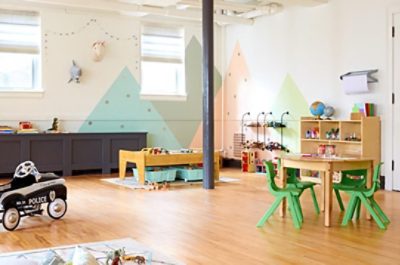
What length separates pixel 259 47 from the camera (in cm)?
1016

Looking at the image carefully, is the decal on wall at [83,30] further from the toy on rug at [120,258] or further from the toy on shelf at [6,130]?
the toy on rug at [120,258]

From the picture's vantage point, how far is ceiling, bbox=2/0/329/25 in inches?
337

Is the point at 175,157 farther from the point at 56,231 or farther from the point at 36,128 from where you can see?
the point at 56,231

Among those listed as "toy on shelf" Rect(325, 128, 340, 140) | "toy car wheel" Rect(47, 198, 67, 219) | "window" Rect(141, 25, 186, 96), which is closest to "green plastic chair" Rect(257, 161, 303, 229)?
"toy car wheel" Rect(47, 198, 67, 219)

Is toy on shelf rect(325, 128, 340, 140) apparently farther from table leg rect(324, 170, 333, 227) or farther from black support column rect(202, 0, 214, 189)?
table leg rect(324, 170, 333, 227)

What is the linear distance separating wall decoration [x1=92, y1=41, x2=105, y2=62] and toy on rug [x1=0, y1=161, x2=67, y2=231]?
470 cm

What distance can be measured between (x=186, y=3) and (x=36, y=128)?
11.6 ft

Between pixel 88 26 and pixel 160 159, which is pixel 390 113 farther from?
pixel 88 26

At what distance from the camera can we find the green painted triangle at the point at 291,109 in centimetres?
919

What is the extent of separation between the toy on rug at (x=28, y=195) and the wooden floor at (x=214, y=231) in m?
0.12

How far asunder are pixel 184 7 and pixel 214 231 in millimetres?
6035

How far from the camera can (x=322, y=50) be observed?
867 centimetres

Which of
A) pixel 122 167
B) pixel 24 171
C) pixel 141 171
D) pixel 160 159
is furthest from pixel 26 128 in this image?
pixel 24 171

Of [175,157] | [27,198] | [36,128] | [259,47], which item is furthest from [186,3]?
[27,198]
